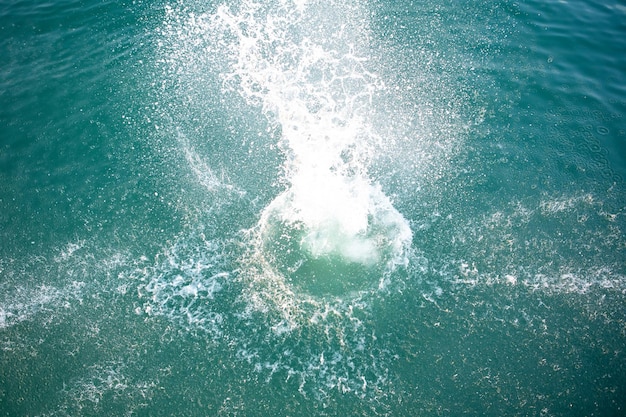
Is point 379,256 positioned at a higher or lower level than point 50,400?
higher

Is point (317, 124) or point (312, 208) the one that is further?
point (317, 124)

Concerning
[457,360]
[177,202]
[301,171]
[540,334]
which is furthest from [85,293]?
[540,334]

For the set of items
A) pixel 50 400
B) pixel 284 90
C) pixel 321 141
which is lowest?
pixel 50 400

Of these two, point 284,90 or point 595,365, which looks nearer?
point 595,365

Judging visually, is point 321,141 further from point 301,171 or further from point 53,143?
point 53,143

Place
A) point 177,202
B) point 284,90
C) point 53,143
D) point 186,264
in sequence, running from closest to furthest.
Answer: point 186,264 → point 177,202 → point 53,143 → point 284,90

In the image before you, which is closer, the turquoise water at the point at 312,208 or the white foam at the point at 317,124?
the turquoise water at the point at 312,208

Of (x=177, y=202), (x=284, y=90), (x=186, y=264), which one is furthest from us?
(x=284, y=90)

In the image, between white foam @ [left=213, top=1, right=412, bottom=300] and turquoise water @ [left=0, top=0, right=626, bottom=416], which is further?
white foam @ [left=213, top=1, right=412, bottom=300]
